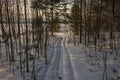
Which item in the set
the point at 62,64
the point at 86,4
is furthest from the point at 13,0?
the point at 86,4

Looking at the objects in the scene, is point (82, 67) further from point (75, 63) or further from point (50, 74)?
point (50, 74)

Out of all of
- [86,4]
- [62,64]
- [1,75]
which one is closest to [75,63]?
[62,64]

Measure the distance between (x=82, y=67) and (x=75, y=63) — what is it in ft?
3.28

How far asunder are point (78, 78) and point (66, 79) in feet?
1.65

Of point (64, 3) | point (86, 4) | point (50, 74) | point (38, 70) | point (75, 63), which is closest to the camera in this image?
point (50, 74)

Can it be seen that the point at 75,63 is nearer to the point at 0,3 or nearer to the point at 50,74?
the point at 50,74

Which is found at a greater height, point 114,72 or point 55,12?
point 55,12

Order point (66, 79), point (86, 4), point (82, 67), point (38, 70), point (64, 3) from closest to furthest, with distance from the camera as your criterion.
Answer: point (66, 79) < point (38, 70) < point (82, 67) < point (86, 4) < point (64, 3)

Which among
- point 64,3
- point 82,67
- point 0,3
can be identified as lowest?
point 82,67

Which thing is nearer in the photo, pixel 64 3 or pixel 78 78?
pixel 78 78

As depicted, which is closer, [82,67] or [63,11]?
[82,67]

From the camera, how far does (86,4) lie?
79.3 feet

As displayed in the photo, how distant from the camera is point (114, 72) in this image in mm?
9336

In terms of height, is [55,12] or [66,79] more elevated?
[55,12]
